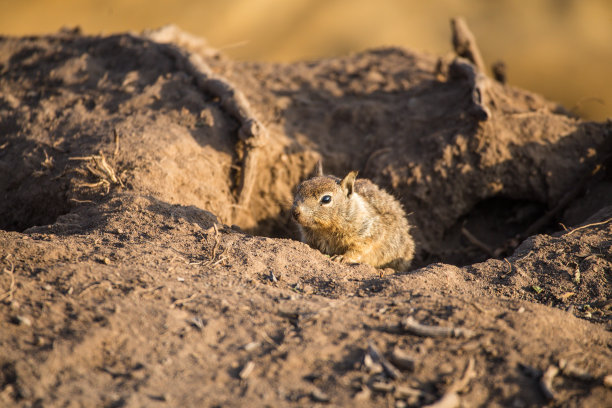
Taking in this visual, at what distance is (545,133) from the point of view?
7.32m

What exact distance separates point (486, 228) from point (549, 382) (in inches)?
206

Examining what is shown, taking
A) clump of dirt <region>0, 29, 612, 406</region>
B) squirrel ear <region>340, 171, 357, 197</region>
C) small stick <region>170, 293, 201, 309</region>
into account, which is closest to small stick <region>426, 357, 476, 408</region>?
clump of dirt <region>0, 29, 612, 406</region>

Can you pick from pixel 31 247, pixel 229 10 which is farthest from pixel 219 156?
pixel 229 10

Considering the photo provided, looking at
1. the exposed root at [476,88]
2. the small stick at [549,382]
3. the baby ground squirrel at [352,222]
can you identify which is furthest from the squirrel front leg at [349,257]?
the exposed root at [476,88]

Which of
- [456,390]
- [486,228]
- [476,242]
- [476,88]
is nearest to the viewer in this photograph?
[456,390]

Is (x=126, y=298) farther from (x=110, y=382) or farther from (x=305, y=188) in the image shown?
(x=305, y=188)

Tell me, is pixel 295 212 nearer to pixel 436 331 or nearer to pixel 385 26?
pixel 436 331

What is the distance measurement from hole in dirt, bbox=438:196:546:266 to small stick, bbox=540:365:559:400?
4.44m

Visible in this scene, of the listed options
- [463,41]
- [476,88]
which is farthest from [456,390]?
[463,41]

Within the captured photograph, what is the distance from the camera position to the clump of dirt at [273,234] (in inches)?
121

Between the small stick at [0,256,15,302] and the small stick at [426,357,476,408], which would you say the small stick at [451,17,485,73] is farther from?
the small stick at [0,256,15,302]

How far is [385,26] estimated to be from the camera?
1417 centimetres

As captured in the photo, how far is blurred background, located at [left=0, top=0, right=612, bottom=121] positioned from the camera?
11.8m

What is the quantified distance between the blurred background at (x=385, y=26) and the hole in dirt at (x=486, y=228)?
162 inches
